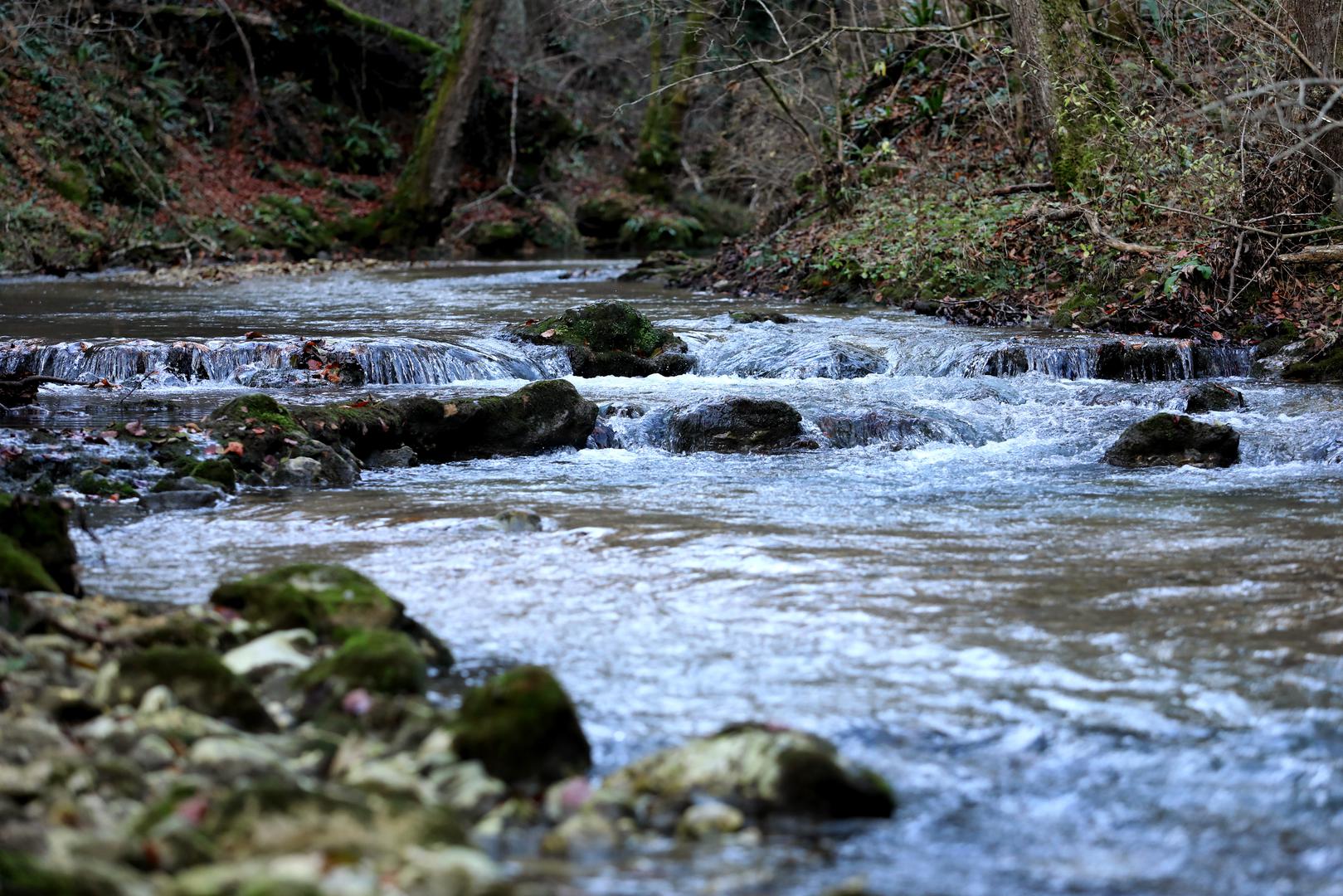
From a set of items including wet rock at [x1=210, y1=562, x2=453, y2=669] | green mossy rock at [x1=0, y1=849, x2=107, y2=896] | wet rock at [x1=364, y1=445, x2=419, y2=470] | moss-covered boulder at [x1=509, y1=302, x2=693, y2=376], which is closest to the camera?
green mossy rock at [x1=0, y1=849, x2=107, y2=896]

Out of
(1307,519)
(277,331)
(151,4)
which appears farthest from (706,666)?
(151,4)

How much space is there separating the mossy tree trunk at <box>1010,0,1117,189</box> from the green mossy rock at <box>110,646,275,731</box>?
12965mm

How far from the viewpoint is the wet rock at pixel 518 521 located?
21.2 feet

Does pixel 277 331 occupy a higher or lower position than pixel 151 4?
lower

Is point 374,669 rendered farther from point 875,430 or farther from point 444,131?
point 444,131

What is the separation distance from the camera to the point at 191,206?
23094mm

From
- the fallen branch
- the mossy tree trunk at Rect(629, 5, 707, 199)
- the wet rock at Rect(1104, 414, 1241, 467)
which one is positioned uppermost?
the mossy tree trunk at Rect(629, 5, 707, 199)

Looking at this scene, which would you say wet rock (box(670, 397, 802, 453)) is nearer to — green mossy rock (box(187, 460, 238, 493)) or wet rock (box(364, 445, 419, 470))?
wet rock (box(364, 445, 419, 470))

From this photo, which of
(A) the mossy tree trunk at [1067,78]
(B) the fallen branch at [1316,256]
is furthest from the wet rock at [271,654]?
(A) the mossy tree trunk at [1067,78]

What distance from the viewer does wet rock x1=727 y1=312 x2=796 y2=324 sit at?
1361 cm

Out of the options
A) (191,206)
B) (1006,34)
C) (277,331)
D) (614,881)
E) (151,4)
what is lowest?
(614,881)

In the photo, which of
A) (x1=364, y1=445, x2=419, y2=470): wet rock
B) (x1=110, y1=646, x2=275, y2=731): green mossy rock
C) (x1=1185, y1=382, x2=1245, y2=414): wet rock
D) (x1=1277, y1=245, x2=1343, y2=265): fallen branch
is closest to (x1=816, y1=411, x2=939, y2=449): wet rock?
(x1=1185, y1=382, x2=1245, y2=414): wet rock

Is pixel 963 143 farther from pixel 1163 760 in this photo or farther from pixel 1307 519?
pixel 1163 760

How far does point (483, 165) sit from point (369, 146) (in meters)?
2.59
